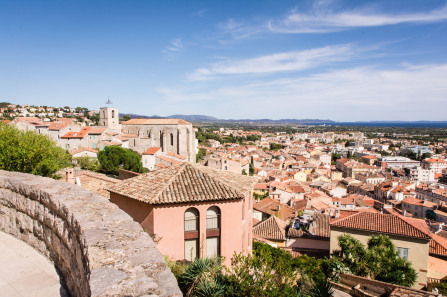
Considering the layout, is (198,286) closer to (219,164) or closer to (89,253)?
(89,253)

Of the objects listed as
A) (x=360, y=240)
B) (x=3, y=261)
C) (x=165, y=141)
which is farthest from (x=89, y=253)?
(x=165, y=141)

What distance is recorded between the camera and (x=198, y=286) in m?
5.54

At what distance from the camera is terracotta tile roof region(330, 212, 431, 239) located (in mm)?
18953

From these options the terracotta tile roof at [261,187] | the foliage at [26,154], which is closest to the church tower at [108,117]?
the terracotta tile roof at [261,187]

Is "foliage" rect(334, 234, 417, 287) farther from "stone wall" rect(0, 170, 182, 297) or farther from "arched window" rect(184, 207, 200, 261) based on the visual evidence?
"stone wall" rect(0, 170, 182, 297)

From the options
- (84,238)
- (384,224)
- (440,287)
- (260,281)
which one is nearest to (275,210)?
(384,224)

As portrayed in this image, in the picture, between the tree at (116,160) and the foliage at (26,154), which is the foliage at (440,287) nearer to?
the foliage at (26,154)

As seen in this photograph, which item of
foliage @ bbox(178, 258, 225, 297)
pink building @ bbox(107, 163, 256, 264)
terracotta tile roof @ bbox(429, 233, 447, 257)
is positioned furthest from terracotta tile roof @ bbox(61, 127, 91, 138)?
foliage @ bbox(178, 258, 225, 297)

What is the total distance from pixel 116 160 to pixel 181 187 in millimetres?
31500

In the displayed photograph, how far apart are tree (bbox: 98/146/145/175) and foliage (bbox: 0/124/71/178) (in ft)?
84.3

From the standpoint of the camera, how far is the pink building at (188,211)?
385 inches

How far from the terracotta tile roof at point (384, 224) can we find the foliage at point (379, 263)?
8.58ft

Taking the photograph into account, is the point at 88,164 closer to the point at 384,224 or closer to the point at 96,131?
the point at 96,131

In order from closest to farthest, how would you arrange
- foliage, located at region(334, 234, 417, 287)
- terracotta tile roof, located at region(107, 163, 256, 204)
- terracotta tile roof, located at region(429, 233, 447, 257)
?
terracotta tile roof, located at region(107, 163, 256, 204), foliage, located at region(334, 234, 417, 287), terracotta tile roof, located at region(429, 233, 447, 257)
